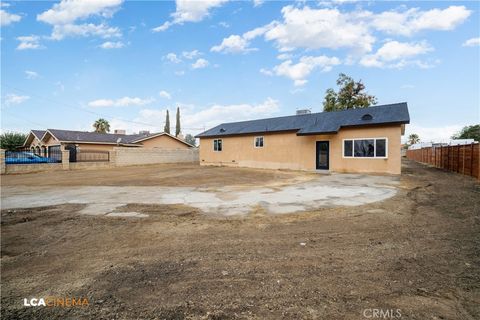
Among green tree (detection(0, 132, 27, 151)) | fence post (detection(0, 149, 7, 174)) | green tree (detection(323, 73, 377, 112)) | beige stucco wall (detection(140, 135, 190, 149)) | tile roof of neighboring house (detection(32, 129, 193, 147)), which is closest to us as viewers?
fence post (detection(0, 149, 7, 174))

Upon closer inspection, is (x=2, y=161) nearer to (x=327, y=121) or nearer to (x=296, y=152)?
(x=296, y=152)

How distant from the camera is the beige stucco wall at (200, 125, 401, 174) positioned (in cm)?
1416

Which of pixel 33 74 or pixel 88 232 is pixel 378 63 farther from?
pixel 33 74

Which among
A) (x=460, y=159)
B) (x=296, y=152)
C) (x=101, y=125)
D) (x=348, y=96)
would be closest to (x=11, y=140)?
(x=101, y=125)

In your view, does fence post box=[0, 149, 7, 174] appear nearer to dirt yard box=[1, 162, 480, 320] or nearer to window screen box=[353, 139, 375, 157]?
Answer: dirt yard box=[1, 162, 480, 320]

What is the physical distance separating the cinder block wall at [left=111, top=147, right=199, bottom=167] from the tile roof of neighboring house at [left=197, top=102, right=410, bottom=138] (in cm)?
737

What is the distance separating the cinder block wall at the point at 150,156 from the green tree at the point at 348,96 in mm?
19805

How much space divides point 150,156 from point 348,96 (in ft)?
84.6

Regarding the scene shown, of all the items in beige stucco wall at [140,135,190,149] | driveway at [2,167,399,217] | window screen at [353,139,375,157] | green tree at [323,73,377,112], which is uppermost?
green tree at [323,73,377,112]

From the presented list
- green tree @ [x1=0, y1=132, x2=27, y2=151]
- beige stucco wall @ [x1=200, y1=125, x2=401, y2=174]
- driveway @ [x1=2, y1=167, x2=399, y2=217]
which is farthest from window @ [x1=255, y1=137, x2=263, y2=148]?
green tree @ [x1=0, y1=132, x2=27, y2=151]

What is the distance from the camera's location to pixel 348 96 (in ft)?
102

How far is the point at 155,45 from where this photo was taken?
17.3 metres

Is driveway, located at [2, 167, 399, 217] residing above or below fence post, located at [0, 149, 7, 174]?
below

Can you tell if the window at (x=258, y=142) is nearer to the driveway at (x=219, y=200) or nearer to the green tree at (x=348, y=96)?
the driveway at (x=219, y=200)
